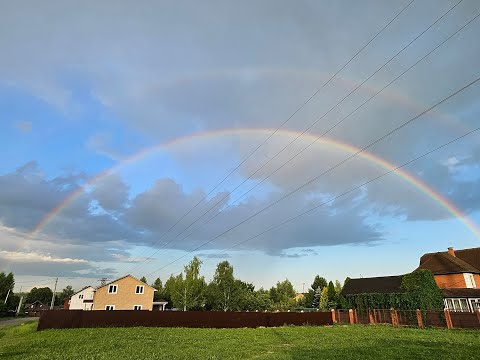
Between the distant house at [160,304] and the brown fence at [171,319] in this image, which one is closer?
the brown fence at [171,319]

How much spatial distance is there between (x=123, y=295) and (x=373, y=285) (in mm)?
36014

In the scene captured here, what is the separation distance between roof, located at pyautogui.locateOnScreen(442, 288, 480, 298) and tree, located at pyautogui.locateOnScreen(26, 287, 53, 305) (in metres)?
140

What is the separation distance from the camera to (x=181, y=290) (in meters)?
64.6

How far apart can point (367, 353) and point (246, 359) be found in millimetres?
5071

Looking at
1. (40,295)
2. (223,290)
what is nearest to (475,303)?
(223,290)

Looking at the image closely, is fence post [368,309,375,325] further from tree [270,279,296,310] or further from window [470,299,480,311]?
tree [270,279,296,310]

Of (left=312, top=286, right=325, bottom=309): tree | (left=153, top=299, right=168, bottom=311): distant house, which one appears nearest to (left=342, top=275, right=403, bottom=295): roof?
(left=153, top=299, right=168, bottom=311): distant house

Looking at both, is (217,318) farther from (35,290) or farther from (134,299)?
(35,290)

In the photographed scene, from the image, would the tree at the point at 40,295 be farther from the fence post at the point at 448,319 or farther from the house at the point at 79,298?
the fence post at the point at 448,319

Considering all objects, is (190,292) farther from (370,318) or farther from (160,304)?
(370,318)

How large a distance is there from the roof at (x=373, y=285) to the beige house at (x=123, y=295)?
1163 inches

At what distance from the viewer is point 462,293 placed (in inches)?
1319

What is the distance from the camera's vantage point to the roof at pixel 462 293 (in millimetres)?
32469

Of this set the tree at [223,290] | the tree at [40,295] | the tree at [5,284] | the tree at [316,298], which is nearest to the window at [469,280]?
the tree at [223,290]
